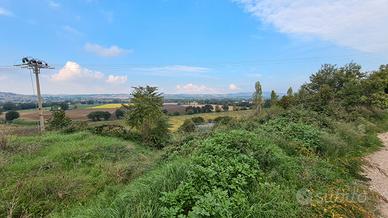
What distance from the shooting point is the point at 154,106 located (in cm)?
1423

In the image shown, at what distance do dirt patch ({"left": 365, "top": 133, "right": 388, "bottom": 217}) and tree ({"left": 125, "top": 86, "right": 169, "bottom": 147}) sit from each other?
9394mm

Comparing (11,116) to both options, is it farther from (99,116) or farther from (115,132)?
(115,132)

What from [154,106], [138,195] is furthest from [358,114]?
[138,195]

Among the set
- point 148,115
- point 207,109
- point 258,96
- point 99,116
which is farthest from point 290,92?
point 207,109

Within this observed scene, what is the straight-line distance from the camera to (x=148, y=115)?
553 inches

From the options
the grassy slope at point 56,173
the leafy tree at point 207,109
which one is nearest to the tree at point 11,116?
the grassy slope at point 56,173

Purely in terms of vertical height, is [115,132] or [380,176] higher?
[380,176]

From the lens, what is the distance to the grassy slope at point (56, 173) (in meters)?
4.96

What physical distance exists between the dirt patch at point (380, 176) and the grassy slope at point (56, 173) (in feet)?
15.3

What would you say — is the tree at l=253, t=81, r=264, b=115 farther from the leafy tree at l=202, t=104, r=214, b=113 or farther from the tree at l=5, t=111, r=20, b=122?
the tree at l=5, t=111, r=20, b=122

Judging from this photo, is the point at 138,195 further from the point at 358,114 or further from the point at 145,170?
the point at 358,114

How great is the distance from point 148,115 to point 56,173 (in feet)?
25.1

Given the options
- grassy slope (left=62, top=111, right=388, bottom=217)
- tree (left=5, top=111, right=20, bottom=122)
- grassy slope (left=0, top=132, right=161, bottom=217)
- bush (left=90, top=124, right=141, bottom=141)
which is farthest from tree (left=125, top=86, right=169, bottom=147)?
tree (left=5, top=111, right=20, bottom=122)

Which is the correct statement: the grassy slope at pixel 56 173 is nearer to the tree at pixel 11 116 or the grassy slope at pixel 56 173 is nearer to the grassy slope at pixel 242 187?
the grassy slope at pixel 242 187
